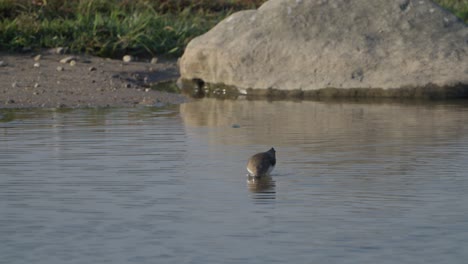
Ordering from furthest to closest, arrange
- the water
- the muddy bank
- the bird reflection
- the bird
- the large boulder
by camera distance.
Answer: the large boulder → the muddy bank → the bird → the bird reflection → the water

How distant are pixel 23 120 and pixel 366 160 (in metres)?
3.74

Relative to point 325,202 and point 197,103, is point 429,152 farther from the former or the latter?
point 197,103

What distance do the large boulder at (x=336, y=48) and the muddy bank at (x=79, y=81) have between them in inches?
33.0

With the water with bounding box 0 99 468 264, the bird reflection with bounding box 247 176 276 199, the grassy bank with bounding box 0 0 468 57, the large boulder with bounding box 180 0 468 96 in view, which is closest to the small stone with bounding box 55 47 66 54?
the grassy bank with bounding box 0 0 468 57

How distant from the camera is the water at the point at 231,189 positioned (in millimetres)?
5945

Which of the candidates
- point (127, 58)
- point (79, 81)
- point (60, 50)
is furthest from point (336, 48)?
point (60, 50)

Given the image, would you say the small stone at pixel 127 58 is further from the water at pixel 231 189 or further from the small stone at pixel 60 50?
the water at pixel 231 189

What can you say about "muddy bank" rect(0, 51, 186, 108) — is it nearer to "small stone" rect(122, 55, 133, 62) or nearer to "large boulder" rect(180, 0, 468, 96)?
"small stone" rect(122, 55, 133, 62)

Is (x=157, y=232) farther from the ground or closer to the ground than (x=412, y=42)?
closer to the ground

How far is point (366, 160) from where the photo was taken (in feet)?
27.4

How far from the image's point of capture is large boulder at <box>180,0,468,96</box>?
12.8 meters

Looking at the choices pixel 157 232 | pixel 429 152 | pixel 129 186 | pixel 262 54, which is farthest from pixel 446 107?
pixel 157 232

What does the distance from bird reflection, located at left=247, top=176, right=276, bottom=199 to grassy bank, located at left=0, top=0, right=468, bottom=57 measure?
780 cm

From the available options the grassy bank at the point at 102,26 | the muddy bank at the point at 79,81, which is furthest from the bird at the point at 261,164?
the grassy bank at the point at 102,26
